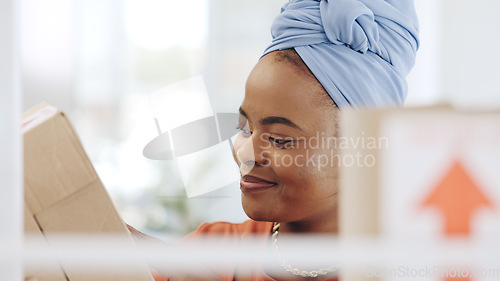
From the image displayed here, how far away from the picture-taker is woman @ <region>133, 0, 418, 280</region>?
2.57 ft

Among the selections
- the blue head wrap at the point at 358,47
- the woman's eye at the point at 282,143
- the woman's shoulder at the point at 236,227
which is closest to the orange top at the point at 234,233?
the woman's shoulder at the point at 236,227

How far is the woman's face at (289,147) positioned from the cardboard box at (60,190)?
10.5 inches

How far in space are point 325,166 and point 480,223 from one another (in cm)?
35

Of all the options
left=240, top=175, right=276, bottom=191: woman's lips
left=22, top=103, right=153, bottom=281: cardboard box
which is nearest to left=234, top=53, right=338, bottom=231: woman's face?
left=240, top=175, right=276, bottom=191: woman's lips

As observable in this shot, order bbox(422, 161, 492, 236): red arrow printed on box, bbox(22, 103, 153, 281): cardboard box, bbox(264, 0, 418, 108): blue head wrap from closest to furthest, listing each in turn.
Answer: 1. bbox(422, 161, 492, 236): red arrow printed on box
2. bbox(22, 103, 153, 281): cardboard box
3. bbox(264, 0, 418, 108): blue head wrap

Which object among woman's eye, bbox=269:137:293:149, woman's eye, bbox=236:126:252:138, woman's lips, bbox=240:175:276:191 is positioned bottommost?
woman's lips, bbox=240:175:276:191

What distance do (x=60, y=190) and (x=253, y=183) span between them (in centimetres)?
33

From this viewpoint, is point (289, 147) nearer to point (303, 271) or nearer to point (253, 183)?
point (253, 183)

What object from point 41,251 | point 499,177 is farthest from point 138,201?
point 499,177

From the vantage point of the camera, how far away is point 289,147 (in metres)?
0.82

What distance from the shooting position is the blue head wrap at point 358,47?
77cm

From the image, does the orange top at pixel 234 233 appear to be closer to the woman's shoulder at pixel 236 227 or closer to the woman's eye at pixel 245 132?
the woman's shoulder at pixel 236 227

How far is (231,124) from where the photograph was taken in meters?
0.90

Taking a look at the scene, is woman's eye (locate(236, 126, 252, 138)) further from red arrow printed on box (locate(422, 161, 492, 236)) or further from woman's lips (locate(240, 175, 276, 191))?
red arrow printed on box (locate(422, 161, 492, 236))
